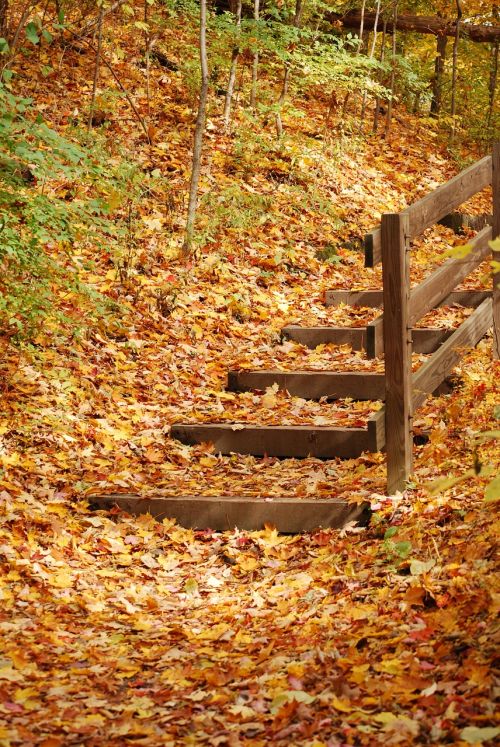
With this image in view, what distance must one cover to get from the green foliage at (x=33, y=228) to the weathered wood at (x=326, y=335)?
5.66 feet

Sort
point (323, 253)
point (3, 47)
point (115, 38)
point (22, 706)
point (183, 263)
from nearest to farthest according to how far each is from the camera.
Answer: point (22, 706), point (3, 47), point (183, 263), point (323, 253), point (115, 38)

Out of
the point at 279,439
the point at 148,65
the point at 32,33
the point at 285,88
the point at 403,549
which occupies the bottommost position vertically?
the point at 403,549

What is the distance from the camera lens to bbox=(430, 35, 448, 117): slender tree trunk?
1602 centimetres

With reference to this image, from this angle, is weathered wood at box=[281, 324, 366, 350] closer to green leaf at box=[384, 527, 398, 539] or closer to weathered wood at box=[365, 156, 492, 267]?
weathered wood at box=[365, 156, 492, 267]

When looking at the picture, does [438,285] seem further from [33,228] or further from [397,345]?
[33,228]

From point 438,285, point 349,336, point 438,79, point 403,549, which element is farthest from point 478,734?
point 438,79

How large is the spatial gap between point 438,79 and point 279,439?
41.8 ft

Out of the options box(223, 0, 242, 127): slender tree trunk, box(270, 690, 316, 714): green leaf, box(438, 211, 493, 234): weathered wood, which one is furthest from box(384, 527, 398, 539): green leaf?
box(223, 0, 242, 127): slender tree trunk

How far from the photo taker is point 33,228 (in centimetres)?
548

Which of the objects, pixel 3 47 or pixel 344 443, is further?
pixel 344 443

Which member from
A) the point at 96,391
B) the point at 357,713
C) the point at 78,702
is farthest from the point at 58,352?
the point at 357,713

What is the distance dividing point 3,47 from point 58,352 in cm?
270

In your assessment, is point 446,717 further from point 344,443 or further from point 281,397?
point 281,397

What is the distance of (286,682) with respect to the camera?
328 cm
